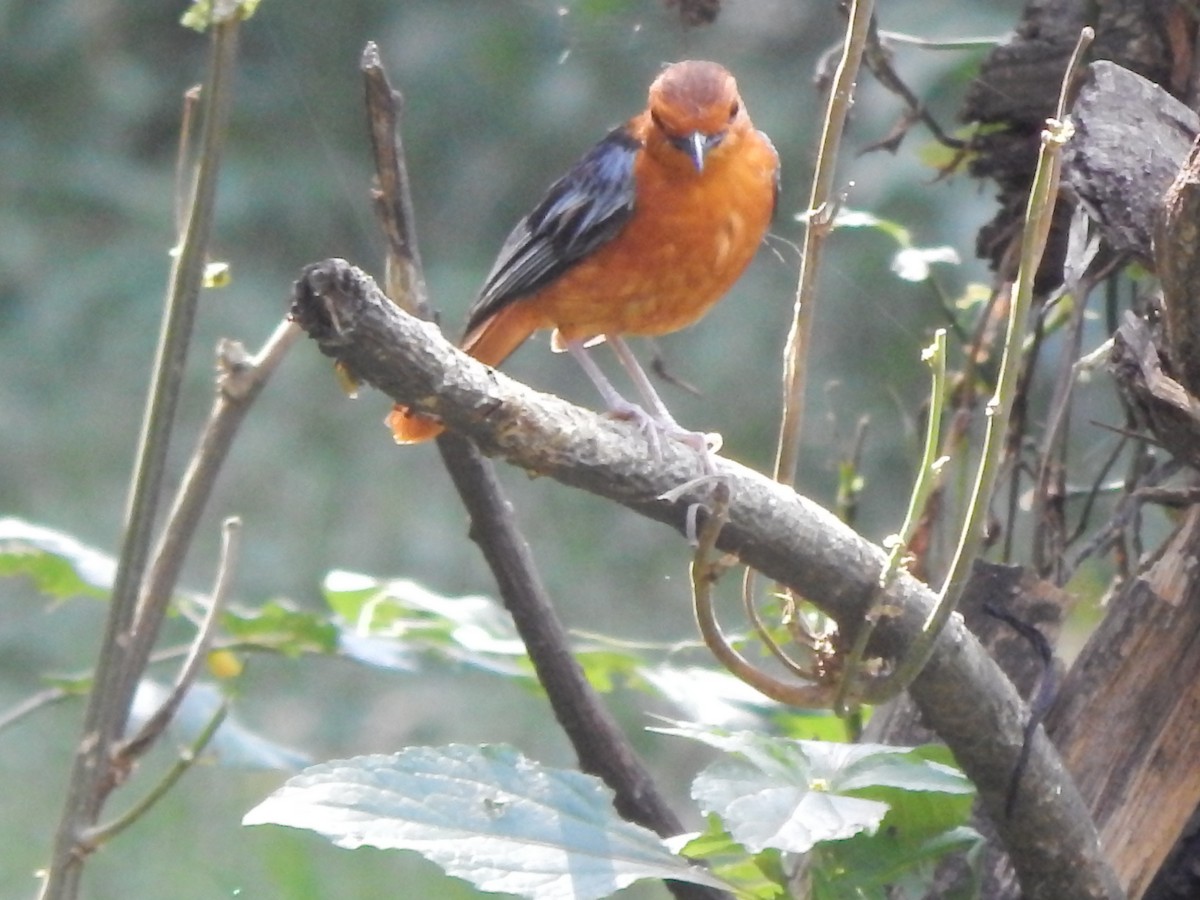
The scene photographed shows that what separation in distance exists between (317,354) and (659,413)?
3.97 meters

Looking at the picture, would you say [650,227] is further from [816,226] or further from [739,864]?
[739,864]

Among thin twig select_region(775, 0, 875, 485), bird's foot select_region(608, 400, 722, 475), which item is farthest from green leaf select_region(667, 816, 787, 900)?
thin twig select_region(775, 0, 875, 485)

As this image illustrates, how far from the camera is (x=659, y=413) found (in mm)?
2451

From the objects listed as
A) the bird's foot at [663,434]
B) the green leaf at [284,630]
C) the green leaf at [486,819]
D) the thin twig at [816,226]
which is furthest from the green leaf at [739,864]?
the green leaf at [284,630]

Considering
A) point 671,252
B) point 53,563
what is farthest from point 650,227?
point 53,563

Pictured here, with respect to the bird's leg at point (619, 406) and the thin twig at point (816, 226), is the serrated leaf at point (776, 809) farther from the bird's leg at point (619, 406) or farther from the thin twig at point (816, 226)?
the thin twig at point (816, 226)

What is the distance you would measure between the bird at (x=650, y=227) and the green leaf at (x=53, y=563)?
78 centimetres

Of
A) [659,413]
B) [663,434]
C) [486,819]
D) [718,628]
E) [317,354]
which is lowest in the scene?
[486,819]

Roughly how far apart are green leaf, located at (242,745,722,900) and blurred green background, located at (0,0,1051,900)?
8.67 feet

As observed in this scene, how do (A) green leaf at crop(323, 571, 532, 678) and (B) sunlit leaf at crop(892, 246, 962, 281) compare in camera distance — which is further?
(B) sunlit leaf at crop(892, 246, 962, 281)

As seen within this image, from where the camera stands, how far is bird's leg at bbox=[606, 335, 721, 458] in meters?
1.95

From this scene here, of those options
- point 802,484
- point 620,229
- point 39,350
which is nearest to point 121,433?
point 39,350

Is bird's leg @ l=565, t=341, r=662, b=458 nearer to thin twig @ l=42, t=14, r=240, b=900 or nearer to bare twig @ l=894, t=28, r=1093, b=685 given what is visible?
bare twig @ l=894, t=28, r=1093, b=685

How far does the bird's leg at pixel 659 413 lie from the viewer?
195cm
